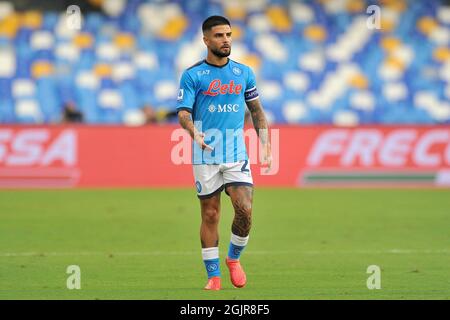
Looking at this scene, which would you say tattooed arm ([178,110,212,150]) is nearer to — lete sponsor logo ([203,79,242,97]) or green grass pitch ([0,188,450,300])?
lete sponsor logo ([203,79,242,97])

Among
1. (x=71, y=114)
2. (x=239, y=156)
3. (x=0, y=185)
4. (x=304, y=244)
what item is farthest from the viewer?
(x=71, y=114)

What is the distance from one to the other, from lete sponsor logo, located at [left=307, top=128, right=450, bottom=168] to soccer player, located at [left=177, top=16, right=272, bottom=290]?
13.8m

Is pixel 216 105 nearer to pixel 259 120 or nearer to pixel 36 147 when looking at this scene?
Result: pixel 259 120

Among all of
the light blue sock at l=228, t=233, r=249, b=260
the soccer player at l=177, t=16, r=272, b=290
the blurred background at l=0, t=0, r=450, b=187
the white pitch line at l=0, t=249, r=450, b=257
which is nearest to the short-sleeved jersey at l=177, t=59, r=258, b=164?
the soccer player at l=177, t=16, r=272, b=290

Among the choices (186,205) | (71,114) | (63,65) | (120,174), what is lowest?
(186,205)

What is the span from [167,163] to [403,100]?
33.4 ft

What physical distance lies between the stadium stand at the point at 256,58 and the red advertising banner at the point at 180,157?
6087mm

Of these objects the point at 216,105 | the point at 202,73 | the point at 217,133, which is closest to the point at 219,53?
the point at 202,73

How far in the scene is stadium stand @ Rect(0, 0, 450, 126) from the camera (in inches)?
1209

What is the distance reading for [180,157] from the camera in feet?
78.9

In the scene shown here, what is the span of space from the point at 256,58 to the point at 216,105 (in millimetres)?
21532
